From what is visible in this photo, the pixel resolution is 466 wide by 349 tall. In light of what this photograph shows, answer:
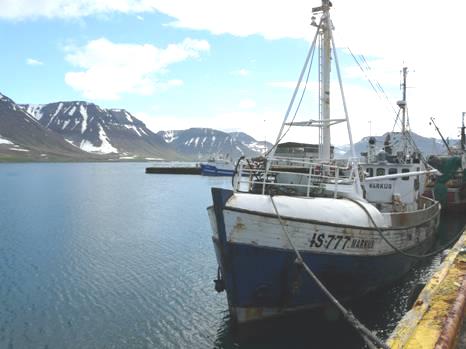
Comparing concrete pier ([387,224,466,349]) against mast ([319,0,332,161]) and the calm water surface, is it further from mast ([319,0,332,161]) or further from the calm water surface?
mast ([319,0,332,161])

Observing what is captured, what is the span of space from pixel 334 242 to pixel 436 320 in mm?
6505

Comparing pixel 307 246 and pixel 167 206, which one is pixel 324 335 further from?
pixel 167 206

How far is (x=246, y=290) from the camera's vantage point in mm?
13375

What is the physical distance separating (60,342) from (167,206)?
123 feet

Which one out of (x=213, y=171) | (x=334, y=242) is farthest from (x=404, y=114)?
(x=213, y=171)

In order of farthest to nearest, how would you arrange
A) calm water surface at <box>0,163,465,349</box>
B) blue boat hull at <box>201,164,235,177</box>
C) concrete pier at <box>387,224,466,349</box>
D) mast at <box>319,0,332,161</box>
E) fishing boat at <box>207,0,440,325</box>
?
blue boat hull at <box>201,164,235,177</box> < mast at <box>319,0,332,161</box> < calm water surface at <box>0,163,465,349</box> < fishing boat at <box>207,0,440,325</box> < concrete pier at <box>387,224,466,349</box>

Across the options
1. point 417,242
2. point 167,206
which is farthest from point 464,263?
point 167,206

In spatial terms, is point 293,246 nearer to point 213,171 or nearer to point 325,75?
point 325,75

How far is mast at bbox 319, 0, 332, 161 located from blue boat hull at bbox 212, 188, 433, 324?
570 cm

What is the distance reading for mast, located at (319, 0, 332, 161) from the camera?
17.8 metres

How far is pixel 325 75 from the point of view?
60.3 ft

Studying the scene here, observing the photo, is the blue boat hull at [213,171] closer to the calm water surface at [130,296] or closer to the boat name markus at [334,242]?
the calm water surface at [130,296]

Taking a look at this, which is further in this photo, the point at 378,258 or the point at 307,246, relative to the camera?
the point at 378,258

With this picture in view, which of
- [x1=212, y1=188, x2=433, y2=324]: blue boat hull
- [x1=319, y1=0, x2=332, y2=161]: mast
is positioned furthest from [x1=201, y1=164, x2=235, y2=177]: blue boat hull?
[x1=212, y1=188, x2=433, y2=324]: blue boat hull
